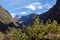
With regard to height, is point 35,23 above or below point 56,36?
above

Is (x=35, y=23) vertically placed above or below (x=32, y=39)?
above

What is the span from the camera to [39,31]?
10.9 meters

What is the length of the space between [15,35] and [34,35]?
1034 mm

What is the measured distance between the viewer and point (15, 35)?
11.4m

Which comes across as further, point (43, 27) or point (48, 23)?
point (48, 23)

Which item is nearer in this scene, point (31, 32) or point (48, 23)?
point (31, 32)

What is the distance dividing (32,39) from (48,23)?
133cm

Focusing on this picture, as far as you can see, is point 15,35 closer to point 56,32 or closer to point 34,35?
point 34,35

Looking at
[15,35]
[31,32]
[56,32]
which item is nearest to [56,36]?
[56,32]

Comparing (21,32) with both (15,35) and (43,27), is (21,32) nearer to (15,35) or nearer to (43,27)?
(15,35)

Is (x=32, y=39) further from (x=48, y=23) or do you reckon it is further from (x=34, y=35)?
(x=48, y=23)

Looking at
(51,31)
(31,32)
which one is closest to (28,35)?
(31,32)

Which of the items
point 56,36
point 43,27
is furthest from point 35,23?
point 56,36

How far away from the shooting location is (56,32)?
11.0m
